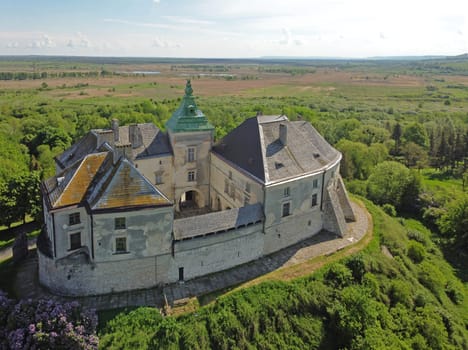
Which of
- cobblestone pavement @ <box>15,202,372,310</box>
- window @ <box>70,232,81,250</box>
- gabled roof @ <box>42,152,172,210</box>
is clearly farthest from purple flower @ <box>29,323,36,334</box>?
gabled roof @ <box>42,152,172,210</box>

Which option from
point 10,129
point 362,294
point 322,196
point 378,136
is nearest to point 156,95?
point 10,129

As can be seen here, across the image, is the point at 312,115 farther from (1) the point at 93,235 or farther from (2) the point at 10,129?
(1) the point at 93,235

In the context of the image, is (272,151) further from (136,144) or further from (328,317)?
(328,317)

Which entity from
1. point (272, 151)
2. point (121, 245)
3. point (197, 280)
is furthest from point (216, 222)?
point (272, 151)

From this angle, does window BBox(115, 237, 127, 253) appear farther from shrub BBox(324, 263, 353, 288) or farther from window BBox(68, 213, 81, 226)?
shrub BBox(324, 263, 353, 288)

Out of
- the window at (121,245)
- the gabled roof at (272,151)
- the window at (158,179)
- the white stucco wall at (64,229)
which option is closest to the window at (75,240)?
the white stucco wall at (64,229)

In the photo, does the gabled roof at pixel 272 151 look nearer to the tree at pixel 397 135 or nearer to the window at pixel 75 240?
the window at pixel 75 240
